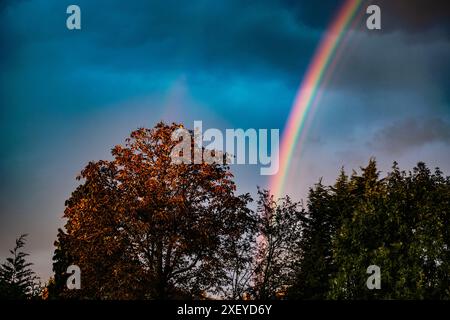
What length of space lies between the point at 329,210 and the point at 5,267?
28356 mm

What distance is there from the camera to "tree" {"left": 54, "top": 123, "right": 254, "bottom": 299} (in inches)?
1489

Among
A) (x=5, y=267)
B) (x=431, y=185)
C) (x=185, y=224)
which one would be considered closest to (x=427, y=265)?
(x=431, y=185)

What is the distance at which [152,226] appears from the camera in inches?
1515

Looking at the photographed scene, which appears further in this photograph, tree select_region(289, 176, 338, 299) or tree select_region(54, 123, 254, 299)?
tree select_region(289, 176, 338, 299)

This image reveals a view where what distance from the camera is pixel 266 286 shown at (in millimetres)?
44312

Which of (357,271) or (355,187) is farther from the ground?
(355,187)

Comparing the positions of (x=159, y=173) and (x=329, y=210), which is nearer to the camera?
(x=159, y=173)

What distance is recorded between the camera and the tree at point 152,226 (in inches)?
1489

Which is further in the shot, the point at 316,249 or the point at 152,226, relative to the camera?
the point at 316,249

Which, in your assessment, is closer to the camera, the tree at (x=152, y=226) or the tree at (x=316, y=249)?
the tree at (x=152, y=226)
